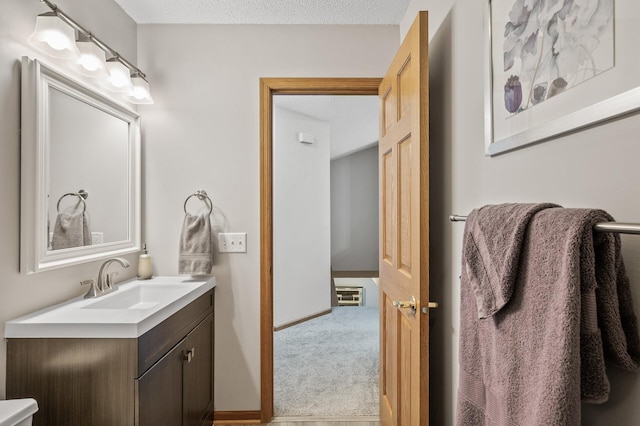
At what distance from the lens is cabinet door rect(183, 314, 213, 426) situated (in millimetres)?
1785

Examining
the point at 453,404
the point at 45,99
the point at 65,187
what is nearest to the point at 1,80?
the point at 45,99

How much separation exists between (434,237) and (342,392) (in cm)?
150

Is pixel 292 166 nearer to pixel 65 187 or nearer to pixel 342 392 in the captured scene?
pixel 342 392

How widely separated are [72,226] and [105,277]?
0.96 feet

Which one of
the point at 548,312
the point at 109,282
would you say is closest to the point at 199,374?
the point at 109,282

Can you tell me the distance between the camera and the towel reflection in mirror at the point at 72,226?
154 centimetres

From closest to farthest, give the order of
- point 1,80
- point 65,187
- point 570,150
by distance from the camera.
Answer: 1. point 570,150
2. point 1,80
3. point 65,187

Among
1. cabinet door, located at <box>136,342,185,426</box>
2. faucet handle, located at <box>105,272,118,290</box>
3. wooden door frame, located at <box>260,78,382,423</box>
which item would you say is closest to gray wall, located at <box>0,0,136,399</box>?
faucet handle, located at <box>105,272,118,290</box>

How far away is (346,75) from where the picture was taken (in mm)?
2207

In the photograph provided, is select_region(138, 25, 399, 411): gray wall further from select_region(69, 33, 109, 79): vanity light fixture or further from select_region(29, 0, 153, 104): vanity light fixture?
select_region(69, 33, 109, 79): vanity light fixture

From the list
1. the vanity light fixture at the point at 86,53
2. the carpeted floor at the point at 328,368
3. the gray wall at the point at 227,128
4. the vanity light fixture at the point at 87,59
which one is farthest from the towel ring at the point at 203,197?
the carpeted floor at the point at 328,368

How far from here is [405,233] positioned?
60.1 inches

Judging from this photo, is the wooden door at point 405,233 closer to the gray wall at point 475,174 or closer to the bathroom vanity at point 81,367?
the gray wall at point 475,174

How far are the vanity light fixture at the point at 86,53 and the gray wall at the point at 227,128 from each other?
0.69 ft
